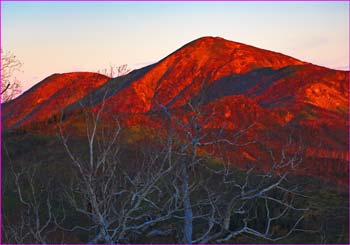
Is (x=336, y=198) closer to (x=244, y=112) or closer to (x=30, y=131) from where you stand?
(x=30, y=131)

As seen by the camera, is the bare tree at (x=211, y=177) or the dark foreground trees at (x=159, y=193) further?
the bare tree at (x=211, y=177)

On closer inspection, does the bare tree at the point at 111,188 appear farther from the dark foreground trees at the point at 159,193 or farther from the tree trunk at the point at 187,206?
the tree trunk at the point at 187,206

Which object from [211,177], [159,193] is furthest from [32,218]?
[159,193]

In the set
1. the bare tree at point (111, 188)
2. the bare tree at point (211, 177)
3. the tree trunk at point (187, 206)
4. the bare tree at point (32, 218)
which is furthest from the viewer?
the tree trunk at point (187, 206)

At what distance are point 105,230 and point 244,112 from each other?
10966cm

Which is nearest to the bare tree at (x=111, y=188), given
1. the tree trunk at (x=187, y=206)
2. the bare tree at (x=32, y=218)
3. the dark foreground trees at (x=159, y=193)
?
the dark foreground trees at (x=159, y=193)

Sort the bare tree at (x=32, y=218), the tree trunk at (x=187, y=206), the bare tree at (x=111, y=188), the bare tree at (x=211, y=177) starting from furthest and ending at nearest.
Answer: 1. the tree trunk at (x=187, y=206)
2. the bare tree at (x=211, y=177)
3. the bare tree at (x=32, y=218)
4. the bare tree at (x=111, y=188)

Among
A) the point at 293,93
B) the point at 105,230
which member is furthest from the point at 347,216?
the point at 293,93

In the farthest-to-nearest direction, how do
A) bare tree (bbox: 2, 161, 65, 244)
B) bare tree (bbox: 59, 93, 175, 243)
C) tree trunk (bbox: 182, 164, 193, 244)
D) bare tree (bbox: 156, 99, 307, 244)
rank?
1. tree trunk (bbox: 182, 164, 193, 244)
2. bare tree (bbox: 156, 99, 307, 244)
3. bare tree (bbox: 2, 161, 65, 244)
4. bare tree (bbox: 59, 93, 175, 243)

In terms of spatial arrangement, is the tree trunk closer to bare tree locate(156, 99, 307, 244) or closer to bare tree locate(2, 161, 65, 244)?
bare tree locate(156, 99, 307, 244)

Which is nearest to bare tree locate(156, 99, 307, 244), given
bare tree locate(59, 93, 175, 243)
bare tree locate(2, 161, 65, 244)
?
bare tree locate(59, 93, 175, 243)

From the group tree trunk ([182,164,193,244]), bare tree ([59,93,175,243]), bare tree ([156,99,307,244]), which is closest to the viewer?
bare tree ([59,93,175,243])

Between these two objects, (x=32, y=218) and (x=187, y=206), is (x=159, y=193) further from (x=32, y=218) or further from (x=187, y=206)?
(x=32, y=218)

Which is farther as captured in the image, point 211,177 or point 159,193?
point 211,177
